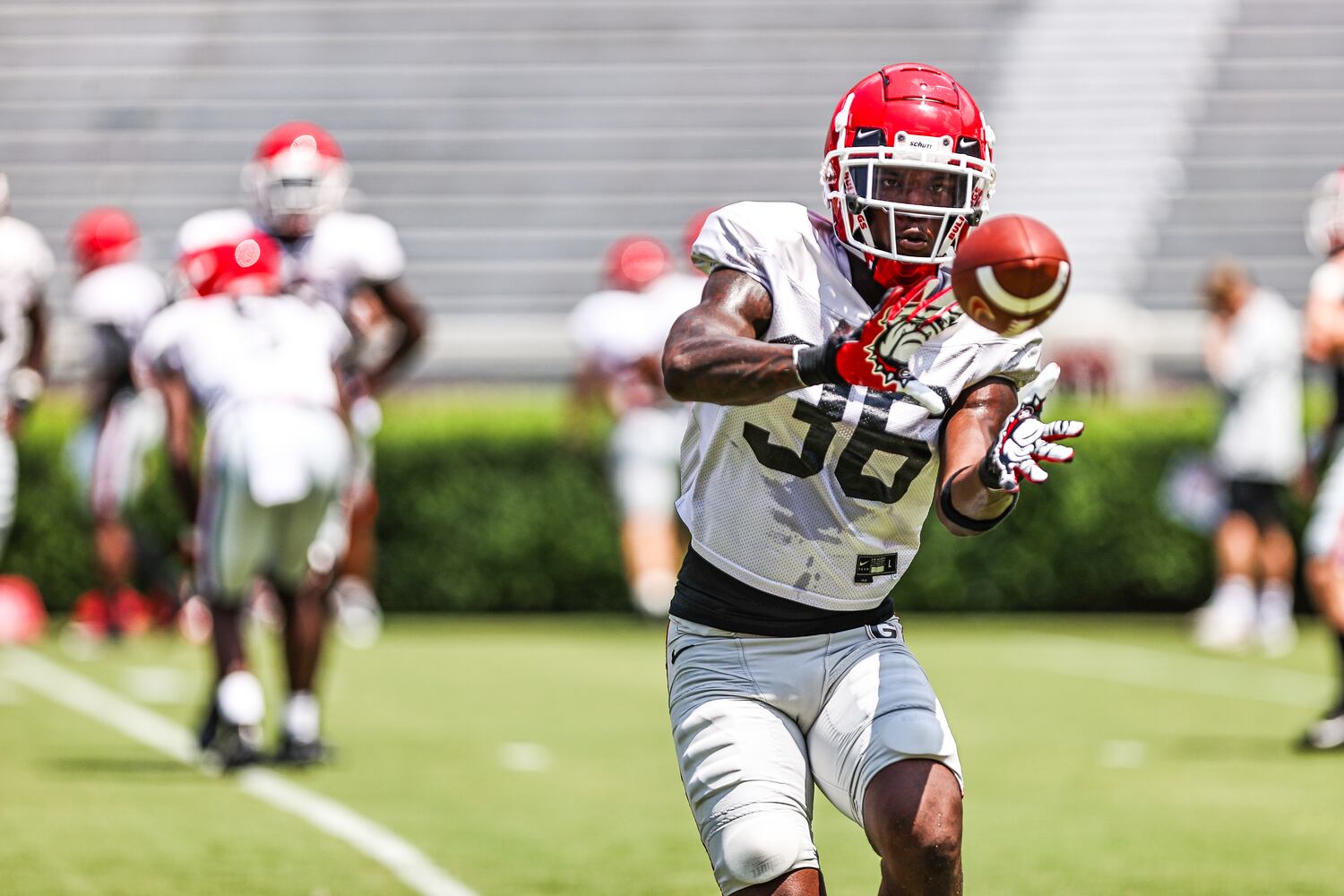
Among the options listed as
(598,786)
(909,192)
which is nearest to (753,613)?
(909,192)

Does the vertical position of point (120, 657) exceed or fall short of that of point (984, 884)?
it falls short

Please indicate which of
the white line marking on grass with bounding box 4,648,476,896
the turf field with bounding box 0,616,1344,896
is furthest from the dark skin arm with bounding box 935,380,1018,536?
the white line marking on grass with bounding box 4,648,476,896

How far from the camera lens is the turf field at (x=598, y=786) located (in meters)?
5.32

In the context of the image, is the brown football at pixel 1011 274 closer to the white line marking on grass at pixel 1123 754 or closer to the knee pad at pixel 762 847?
the knee pad at pixel 762 847

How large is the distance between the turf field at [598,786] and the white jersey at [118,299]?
1.76 meters

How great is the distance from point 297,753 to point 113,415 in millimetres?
4618

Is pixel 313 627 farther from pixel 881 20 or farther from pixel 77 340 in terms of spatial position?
pixel 881 20

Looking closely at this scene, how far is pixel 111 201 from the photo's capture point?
20.1 meters

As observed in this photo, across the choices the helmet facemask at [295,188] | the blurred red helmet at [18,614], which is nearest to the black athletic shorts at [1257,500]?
the helmet facemask at [295,188]

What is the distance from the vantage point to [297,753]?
22.9 ft

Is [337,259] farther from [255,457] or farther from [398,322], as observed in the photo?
[255,457]

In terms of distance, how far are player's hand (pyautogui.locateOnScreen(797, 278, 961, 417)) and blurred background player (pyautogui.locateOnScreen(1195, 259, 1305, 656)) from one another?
853 cm

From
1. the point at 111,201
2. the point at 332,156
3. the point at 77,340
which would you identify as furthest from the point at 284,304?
the point at 111,201

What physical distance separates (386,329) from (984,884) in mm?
3671
